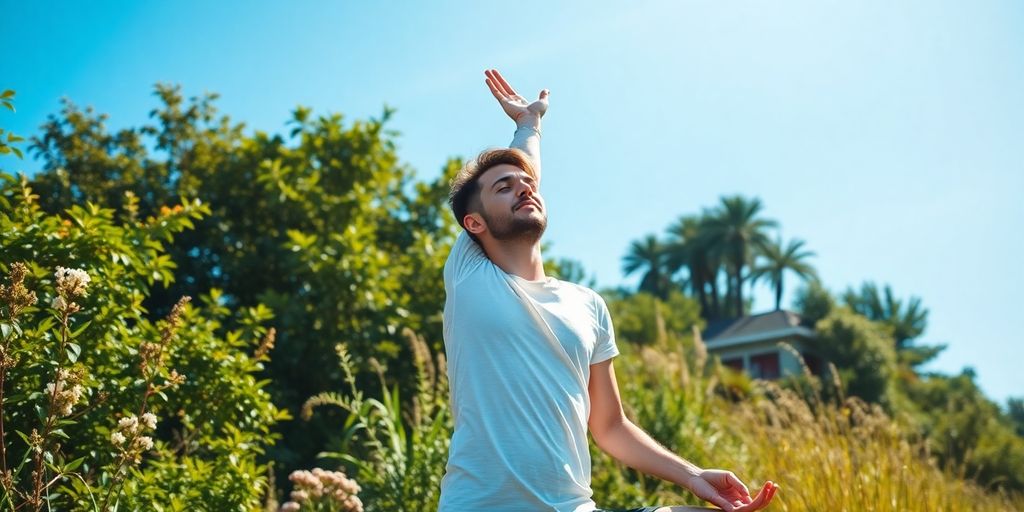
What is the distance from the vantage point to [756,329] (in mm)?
34375

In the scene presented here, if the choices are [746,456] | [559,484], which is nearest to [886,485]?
[746,456]

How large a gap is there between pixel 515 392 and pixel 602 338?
0.44 metres

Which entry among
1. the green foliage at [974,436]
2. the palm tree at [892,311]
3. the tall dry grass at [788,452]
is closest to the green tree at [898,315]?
the palm tree at [892,311]

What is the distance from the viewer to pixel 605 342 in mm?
2410

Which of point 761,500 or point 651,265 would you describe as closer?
point 761,500

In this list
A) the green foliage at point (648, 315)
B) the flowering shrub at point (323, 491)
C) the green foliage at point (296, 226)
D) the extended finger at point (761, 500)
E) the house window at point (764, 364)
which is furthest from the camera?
the house window at point (764, 364)

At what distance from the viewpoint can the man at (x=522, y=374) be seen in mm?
1983

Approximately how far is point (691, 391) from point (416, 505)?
11.4 feet

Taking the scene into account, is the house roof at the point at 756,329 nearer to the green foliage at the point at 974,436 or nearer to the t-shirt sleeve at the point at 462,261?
the green foliage at the point at 974,436

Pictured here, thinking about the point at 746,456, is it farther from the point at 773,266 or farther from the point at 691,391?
the point at 773,266

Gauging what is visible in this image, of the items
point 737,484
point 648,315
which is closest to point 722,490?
point 737,484

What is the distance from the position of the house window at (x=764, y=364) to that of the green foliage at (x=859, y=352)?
3.64 metres

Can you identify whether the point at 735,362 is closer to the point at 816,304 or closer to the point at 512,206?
the point at 816,304

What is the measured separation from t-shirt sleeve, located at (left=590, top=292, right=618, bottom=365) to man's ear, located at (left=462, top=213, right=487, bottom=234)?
0.40 metres
